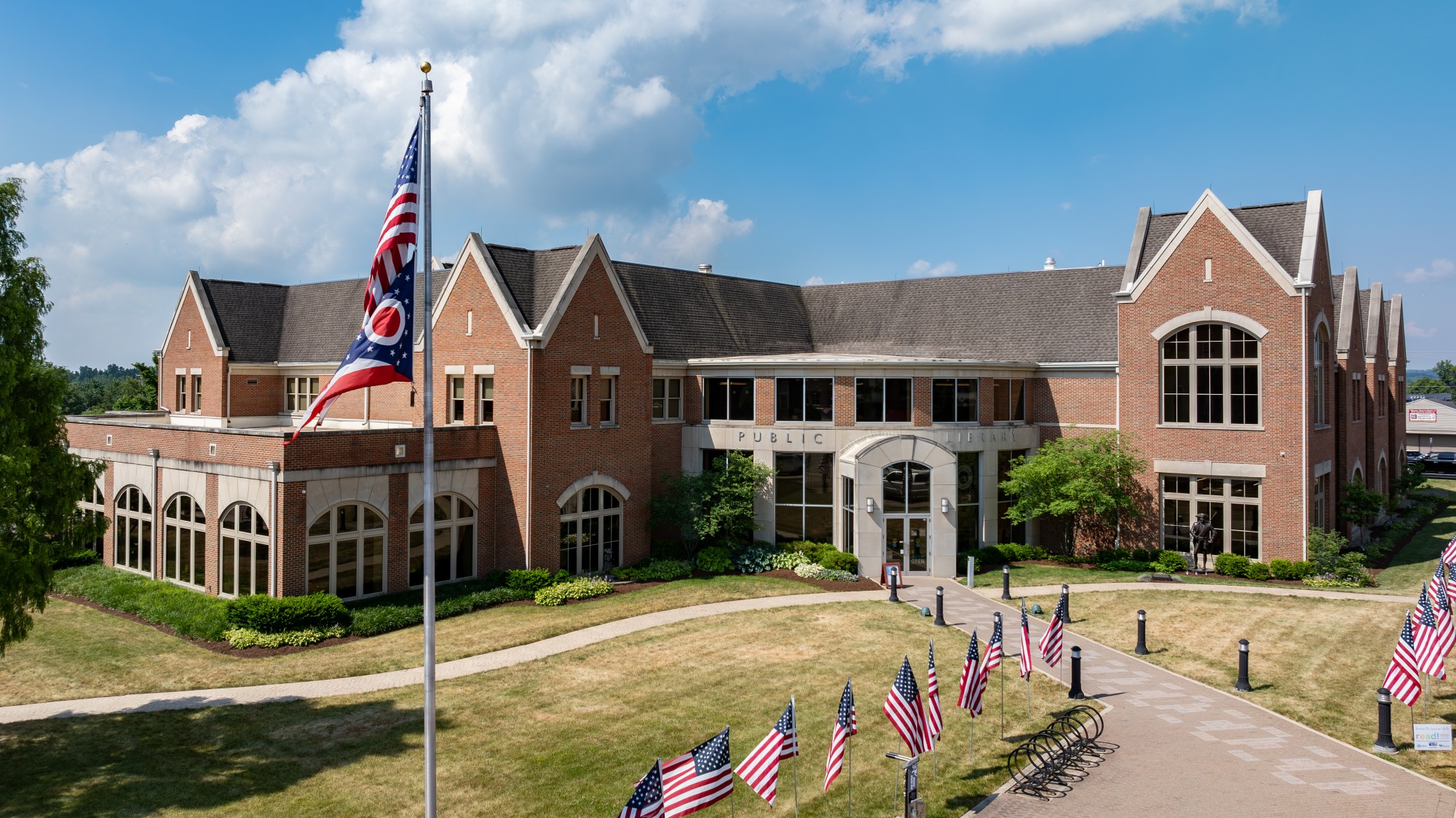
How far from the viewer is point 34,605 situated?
15922mm

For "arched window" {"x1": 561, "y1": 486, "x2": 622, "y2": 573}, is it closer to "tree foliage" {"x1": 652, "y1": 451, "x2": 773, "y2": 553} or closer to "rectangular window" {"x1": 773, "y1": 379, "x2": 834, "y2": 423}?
"tree foliage" {"x1": 652, "y1": 451, "x2": 773, "y2": 553}

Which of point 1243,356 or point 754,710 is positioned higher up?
point 1243,356

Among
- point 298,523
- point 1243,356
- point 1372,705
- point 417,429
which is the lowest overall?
point 1372,705

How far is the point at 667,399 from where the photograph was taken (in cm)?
3441

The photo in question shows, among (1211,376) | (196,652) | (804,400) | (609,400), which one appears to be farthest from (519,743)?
(1211,376)

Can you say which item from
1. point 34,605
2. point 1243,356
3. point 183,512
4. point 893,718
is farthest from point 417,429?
point 1243,356

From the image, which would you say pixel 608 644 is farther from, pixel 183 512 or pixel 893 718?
pixel 183 512

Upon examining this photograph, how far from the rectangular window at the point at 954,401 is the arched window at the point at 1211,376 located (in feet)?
23.4

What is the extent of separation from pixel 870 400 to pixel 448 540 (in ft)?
50.4

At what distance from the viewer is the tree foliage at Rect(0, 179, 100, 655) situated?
14.4 m

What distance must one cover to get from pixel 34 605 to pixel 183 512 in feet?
37.0

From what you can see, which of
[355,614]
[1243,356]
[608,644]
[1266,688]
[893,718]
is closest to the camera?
[893,718]

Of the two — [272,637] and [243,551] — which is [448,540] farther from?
[272,637]

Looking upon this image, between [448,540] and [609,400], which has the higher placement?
[609,400]
